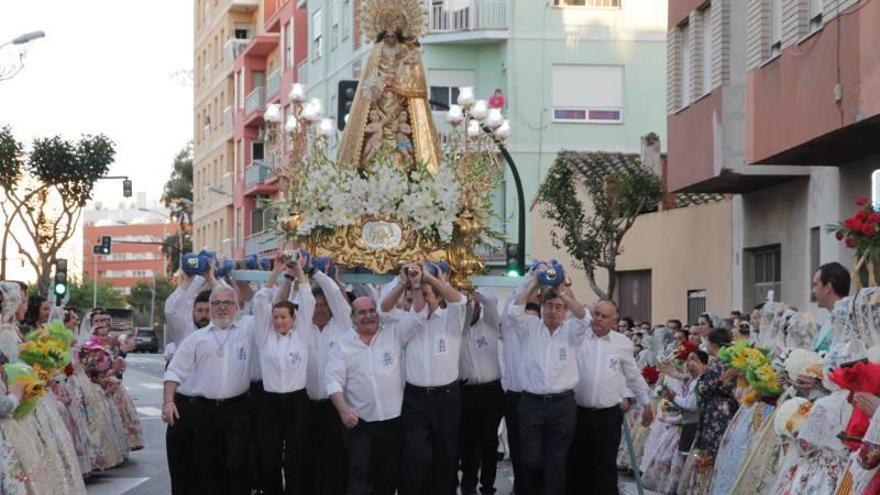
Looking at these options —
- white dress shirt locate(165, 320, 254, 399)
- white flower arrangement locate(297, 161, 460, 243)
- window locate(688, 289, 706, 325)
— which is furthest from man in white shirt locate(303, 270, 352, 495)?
window locate(688, 289, 706, 325)

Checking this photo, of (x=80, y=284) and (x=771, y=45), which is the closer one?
(x=771, y=45)

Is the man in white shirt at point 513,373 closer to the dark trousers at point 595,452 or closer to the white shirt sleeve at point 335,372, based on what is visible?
the dark trousers at point 595,452

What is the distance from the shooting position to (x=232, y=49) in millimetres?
65312

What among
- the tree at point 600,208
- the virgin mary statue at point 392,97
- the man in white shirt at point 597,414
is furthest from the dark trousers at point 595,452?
the tree at point 600,208

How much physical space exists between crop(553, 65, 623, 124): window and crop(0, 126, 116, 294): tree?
13238 millimetres

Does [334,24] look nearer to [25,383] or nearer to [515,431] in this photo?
[515,431]

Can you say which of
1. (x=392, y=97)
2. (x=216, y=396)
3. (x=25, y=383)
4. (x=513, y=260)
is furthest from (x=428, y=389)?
(x=513, y=260)

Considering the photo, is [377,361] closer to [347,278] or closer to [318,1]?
[347,278]

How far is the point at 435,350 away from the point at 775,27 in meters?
9.75

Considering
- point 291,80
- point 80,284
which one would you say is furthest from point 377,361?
point 80,284

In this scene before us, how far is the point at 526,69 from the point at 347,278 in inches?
974

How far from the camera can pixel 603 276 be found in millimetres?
35688

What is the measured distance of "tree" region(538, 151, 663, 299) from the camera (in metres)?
29.5

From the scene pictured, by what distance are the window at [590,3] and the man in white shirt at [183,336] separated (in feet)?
84.0
